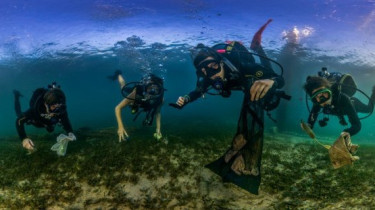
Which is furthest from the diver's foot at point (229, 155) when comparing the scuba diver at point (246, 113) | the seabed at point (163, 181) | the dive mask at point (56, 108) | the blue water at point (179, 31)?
the blue water at point (179, 31)

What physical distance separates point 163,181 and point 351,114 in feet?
19.3

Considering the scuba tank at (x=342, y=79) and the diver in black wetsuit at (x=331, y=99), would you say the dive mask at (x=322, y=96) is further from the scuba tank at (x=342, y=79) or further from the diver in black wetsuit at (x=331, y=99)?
the scuba tank at (x=342, y=79)

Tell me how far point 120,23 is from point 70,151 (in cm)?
1444

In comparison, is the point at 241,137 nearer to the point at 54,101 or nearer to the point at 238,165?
the point at 238,165

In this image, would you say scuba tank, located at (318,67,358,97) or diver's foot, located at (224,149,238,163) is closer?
diver's foot, located at (224,149,238,163)

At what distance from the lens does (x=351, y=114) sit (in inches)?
278

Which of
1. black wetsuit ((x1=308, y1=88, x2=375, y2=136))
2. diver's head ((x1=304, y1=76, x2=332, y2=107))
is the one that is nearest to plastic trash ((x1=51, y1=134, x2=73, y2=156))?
diver's head ((x1=304, y1=76, x2=332, y2=107))

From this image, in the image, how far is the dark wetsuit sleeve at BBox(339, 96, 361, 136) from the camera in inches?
270

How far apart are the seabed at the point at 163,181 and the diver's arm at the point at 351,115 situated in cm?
101

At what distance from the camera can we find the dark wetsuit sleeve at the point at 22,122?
23.1ft

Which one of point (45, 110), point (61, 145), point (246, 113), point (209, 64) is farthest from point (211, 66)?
point (45, 110)

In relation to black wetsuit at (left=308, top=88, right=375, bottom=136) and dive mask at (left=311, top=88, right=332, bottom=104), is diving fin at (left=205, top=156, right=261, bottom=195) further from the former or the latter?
black wetsuit at (left=308, top=88, right=375, bottom=136)

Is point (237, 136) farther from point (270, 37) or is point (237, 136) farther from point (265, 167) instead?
point (270, 37)

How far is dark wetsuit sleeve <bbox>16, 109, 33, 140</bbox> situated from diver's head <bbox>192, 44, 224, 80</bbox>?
5.57 meters
